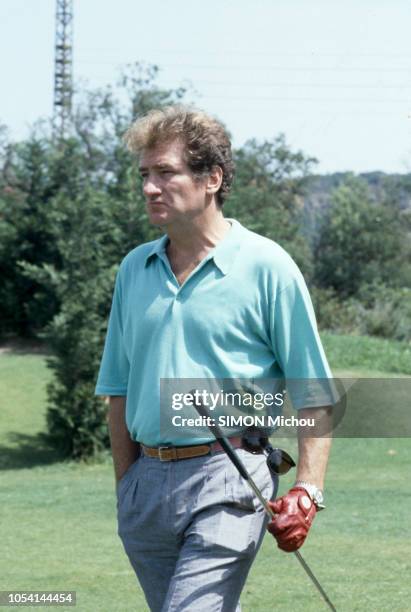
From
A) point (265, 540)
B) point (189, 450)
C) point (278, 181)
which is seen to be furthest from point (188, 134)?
point (278, 181)

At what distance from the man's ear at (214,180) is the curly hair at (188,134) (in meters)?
0.01

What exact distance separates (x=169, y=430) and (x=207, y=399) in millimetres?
147

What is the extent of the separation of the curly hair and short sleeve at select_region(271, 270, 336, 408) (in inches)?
18.0

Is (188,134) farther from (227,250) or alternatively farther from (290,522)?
(290,522)

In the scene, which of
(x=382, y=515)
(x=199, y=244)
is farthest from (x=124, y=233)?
(x=199, y=244)

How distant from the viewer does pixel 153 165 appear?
3.78 m

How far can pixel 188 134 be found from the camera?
149 inches

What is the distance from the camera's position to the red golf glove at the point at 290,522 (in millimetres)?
3455

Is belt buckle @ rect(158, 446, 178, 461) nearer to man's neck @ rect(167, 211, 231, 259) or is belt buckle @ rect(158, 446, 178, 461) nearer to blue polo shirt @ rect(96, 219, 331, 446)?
blue polo shirt @ rect(96, 219, 331, 446)

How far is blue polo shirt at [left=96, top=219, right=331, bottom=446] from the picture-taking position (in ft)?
12.0

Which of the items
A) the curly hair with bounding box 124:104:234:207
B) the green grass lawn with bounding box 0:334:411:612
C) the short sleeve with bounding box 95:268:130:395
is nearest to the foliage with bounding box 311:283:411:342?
Answer: the green grass lawn with bounding box 0:334:411:612

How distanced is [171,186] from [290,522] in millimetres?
1066

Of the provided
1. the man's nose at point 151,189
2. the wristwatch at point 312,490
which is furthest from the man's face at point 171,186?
the wristwatch at point 312,490

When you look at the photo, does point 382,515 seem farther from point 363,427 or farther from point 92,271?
point 363,427
